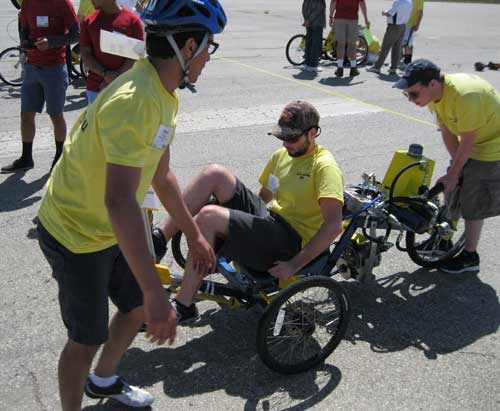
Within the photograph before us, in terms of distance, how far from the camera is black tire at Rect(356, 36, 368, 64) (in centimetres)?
1266

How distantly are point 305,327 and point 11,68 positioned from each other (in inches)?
330

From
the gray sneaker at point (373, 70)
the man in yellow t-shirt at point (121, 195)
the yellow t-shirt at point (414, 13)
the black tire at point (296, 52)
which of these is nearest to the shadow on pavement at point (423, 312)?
the man in yellow t-shirt at point (121, 195)

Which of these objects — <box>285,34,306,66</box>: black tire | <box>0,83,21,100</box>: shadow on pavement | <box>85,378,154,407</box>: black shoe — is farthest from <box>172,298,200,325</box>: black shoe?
<box>285,34,306,66</box>: black tire

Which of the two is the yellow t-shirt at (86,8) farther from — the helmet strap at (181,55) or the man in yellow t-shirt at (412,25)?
the man in yellow t-shirt at (412,25)

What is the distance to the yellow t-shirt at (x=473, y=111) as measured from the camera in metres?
4.06

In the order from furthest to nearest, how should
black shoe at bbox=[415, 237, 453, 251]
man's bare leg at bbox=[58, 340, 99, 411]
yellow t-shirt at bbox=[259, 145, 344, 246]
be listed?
1. black shoe at bbox=[415, 237, 453, 251]
2. yellow t-shirt at bbox=[259, 145, 344, 246]
3. man's bare leg at bbox=[58, 340, 99, 411]

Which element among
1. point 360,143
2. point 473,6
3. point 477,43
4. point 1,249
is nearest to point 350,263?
point 1,249

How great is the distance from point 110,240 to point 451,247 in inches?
122

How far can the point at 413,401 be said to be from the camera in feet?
10.7

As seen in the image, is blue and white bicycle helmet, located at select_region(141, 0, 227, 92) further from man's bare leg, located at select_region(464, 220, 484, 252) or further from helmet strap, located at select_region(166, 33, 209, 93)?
man's bare leg, located at select_region(464, 220, 484, 252)

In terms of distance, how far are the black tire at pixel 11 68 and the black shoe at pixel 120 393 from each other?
7456 millimetres

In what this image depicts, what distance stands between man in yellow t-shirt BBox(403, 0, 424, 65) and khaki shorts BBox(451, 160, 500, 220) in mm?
8695

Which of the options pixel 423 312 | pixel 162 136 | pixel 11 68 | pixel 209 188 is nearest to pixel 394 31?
pixel 11 68

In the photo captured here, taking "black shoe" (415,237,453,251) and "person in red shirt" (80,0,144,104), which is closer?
"black shoe" (415,237,453,251)
